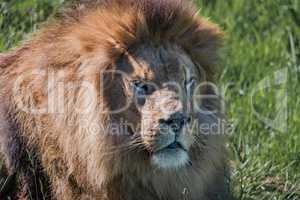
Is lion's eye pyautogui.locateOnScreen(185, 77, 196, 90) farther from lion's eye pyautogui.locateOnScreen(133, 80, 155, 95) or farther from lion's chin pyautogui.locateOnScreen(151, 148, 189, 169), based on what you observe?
lion's chin pyautogui.locateOnScreen(151, 148, 189, 169)

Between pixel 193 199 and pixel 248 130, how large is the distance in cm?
126

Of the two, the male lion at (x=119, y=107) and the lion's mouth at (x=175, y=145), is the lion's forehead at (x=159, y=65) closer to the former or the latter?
the male lion at (x=119, y=107)

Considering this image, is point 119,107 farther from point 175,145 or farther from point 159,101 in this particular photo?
point 175,145

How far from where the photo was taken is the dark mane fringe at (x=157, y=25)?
388 centimetres

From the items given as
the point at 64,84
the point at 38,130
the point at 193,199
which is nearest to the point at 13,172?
the point at 38,130

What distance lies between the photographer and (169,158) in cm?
375

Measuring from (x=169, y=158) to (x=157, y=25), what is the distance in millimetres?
584

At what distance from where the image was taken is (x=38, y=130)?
13.4ft

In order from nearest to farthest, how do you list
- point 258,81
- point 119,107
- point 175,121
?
point 175,121, point 119,107, point 258,81

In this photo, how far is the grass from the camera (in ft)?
15.7

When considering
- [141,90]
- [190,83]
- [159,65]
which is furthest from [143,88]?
[190,83]

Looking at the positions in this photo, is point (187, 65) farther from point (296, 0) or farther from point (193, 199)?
point (296, 0)

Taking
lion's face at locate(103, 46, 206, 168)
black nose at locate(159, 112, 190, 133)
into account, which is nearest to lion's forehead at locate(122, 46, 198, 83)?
lion's face at locate(103, 46, 206, 168)

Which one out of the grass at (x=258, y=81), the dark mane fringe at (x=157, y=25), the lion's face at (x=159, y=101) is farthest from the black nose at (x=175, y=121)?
the grass at (x=258, y=81)
